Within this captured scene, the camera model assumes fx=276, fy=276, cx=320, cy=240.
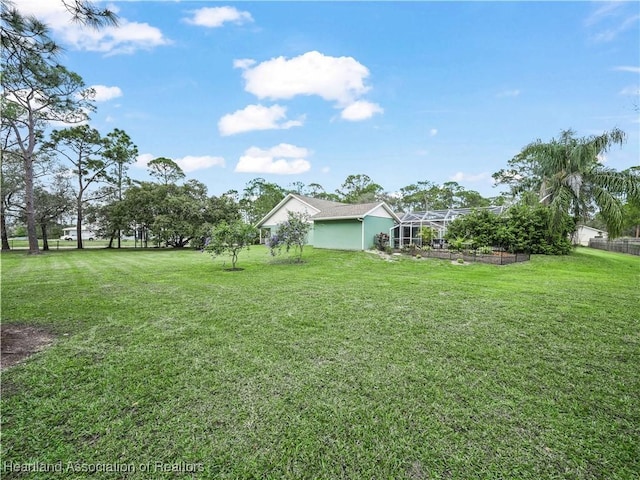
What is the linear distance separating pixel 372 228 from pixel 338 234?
2.06 meters

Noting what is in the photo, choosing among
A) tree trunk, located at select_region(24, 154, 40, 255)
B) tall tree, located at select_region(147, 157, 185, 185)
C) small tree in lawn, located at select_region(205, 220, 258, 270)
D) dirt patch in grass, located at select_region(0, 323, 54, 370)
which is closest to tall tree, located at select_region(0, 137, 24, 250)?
tree trunk, located at select_region(24, 154, 40, 255)

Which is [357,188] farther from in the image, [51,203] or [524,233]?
[51,203]

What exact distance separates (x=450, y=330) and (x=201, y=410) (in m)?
3.35

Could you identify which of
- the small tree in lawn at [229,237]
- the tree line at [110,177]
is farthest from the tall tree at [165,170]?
the small tree in lawn at [229,237]

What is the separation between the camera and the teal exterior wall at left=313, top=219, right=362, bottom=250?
616 inches

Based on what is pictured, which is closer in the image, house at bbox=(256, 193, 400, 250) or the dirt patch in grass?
the dirt patch in grass

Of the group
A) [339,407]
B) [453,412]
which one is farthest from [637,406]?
[339,407]

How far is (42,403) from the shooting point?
229 cm

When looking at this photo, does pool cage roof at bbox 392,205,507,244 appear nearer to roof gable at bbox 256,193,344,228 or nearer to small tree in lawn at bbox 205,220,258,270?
roof gable at bbox 256,193,344,228

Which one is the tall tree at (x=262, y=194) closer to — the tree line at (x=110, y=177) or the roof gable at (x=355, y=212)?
the tree line at (x=110, y=177)

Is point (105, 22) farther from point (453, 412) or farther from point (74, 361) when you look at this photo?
point (453, 412)

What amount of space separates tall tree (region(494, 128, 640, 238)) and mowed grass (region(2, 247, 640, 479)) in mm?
10428

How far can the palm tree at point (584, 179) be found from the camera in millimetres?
12648

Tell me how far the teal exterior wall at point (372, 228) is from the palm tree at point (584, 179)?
794 cm
